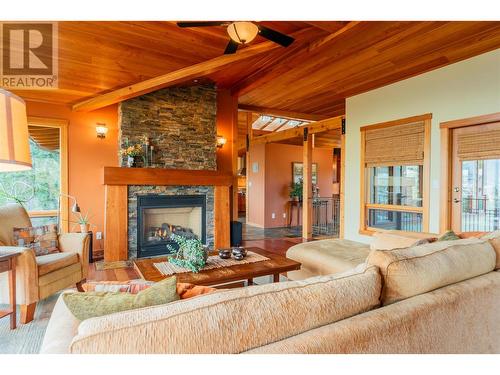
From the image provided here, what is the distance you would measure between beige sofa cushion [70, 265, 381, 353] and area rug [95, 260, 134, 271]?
3672mm

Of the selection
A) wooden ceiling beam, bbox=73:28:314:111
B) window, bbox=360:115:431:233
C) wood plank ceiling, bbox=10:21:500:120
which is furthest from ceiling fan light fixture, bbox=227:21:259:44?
window, bbox=360:115:431:233

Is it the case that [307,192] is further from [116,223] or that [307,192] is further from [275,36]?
[275,36]

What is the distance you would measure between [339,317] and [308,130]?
551cm

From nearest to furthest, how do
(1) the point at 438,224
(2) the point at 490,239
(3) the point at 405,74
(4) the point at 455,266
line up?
(4) the point at 455,266
(2) the point at 490,239
(1) the point at 438,224
(3) the point at 405,74

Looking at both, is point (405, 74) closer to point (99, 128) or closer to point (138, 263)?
point (138, 263)

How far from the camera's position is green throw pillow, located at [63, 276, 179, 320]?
3.01ft

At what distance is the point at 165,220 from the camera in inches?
189

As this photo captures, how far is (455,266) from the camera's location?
4.41 ft

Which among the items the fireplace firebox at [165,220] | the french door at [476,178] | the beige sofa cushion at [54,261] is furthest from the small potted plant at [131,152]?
the french door at [476,178]

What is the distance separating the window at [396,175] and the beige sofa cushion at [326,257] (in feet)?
5.56

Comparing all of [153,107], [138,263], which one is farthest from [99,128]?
[138,263]

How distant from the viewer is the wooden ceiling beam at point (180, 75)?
11.4 ft

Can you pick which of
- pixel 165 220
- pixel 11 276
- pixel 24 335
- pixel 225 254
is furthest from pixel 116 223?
pixel 225 254
